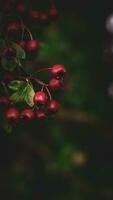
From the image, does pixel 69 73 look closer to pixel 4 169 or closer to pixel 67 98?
pixel 67 98

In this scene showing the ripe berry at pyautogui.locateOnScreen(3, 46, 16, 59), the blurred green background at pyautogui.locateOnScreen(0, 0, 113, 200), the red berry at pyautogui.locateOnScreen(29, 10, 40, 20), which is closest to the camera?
the ripe berry at pyautogui.locateOnScreen(3, 46, 16, 59)

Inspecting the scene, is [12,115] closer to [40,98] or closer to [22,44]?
[40,98]

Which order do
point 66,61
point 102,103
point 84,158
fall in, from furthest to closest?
point 84,158
point 102,103
point 66,61

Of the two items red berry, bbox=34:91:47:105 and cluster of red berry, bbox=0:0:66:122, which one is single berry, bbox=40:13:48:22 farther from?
red berry, bbox=34:91:47:105

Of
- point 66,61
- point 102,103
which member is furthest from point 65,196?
point 66,61

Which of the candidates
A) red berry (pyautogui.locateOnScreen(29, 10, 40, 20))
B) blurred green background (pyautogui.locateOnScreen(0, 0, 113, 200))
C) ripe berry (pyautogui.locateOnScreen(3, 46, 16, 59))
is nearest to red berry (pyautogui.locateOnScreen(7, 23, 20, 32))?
ripe berry (pyautogui.locateOnScreen(3, 46, 16, 59))

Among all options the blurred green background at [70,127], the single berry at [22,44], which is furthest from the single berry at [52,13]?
the blurred green background at [70,127]

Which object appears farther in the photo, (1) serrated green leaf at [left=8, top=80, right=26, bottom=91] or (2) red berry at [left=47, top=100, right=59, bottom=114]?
(2) red berry at [left=47, top=100, right=59, bottom=114]
